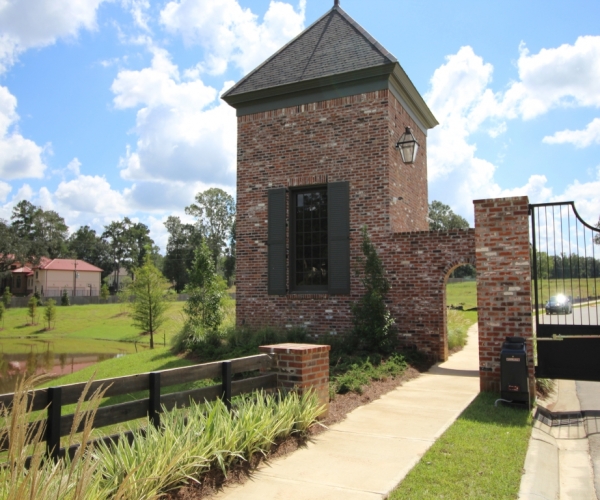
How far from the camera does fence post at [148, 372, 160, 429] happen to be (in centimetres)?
452

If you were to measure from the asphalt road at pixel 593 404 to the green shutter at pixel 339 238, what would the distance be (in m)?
5.29

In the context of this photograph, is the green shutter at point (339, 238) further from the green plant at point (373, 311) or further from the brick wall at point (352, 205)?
the green plant at point (373, 311)

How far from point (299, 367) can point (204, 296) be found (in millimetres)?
8711

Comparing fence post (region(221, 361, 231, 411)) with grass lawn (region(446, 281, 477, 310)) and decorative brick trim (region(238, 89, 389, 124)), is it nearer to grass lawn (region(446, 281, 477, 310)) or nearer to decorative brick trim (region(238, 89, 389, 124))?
decorative brick trim (region(238, 89, 389, 124))

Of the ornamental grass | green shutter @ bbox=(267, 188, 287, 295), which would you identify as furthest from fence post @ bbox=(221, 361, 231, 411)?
green shutter @ bbox=(267, 188, 287, 295)

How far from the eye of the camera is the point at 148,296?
961 inches

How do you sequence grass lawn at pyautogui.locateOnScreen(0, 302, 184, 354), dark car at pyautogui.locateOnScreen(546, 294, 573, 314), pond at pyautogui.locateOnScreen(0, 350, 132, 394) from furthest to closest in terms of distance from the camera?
grass lawn at pyautogui.locateOnScreen(0, 302, 184, 354) < pond at pyautogui.locateOnScreen(0, 350, 132, 394) < dark car at pyautogui.locateOnScreen(546, 294, 573, 314)

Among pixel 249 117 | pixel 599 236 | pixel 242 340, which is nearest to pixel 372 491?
pixel 599 236

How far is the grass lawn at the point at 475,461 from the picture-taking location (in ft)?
13.3

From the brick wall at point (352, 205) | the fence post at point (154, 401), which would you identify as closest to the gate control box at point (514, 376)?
the brick wall at point (352, 205)

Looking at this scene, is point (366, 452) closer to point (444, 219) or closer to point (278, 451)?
point (278, 451)

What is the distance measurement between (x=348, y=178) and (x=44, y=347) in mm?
23770

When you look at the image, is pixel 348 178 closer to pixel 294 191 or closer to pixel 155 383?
pixel 294 191

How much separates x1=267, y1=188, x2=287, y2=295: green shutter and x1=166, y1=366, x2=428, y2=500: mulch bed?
4.91m
